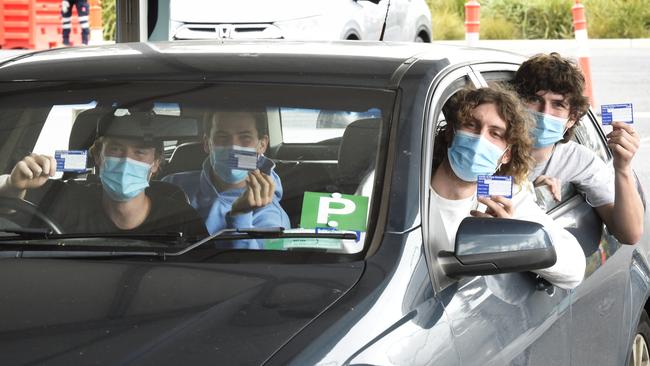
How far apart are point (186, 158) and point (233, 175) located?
0.65 feet

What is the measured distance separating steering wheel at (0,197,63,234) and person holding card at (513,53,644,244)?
5.75ft

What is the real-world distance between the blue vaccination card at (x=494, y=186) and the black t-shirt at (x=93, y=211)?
2.57ft

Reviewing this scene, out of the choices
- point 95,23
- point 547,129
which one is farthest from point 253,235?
point 95,23

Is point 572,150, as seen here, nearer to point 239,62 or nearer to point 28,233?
point 239,62

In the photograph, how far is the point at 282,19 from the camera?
47.5 feet

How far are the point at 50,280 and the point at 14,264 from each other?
0.20 m

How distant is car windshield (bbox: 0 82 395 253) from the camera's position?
363 centimetres

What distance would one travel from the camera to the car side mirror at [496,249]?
3.33 metres

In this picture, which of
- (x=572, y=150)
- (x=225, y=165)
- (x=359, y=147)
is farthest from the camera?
(x=572, y=150)

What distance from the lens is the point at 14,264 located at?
3.39 meters

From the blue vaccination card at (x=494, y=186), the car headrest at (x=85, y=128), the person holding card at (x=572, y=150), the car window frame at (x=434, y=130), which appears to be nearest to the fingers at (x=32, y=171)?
the car headrest at (x=85, y=128)

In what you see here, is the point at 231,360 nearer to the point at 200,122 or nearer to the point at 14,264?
the point at 14,264

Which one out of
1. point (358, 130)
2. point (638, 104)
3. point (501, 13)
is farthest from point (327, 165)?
point (501, 13)

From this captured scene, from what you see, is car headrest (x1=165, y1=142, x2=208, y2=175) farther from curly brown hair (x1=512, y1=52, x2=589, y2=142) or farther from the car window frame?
curly brown hair (x1=512, y1=52, x2=589, y2=142)
